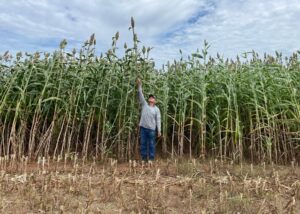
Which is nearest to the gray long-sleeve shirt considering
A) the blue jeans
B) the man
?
the man

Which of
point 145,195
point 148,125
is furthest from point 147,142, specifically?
point 145,195

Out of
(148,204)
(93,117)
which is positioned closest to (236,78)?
(93,117)

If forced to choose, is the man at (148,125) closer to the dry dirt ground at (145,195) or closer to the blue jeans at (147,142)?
the blue jeans at (147,142)

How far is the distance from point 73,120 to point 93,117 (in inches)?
15.8

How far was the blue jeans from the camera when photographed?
244 inches

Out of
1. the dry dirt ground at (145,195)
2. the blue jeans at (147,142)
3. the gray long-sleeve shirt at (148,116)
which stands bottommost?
Result: the dry dirt ground at (145,195)

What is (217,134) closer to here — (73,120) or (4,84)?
(73,120)

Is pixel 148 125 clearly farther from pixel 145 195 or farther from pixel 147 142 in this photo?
pixel 145 195

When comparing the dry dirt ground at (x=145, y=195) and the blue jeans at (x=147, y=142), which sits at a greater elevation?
the blue jeans at (x=147, y=142)

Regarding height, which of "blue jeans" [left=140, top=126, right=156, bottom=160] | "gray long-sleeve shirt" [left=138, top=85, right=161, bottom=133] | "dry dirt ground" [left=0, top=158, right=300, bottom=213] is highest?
"gray long-sleeve shirt" [left=138, top=85, right=161, bottom=133]

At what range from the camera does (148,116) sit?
6152mm

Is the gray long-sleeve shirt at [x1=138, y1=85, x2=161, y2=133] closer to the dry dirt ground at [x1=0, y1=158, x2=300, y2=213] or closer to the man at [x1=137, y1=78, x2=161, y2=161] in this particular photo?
the man at [x1=137, y1=78, x2=161, y2=161]

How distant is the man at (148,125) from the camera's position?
20.2 feet

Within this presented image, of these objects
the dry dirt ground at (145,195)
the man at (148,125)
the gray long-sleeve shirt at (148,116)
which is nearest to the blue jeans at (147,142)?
the man at (148,125)
